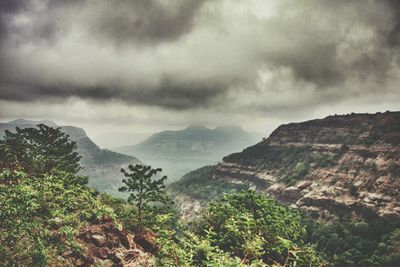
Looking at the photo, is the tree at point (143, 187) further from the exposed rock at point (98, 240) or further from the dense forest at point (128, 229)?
the exposed rock at point (98, 240)

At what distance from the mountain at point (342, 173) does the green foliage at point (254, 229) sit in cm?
9571

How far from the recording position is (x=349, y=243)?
83.2 meters

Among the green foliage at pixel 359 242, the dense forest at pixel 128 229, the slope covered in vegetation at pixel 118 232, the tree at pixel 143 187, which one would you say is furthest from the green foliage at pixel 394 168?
the tree at pixel 143 187

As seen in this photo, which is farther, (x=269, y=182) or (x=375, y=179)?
(x=269, y=182)

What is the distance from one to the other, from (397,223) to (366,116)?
368 feet

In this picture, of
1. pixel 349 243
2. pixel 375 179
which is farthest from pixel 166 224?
pixel 375 179

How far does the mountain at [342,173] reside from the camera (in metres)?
113

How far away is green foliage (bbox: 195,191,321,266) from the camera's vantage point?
15914mm

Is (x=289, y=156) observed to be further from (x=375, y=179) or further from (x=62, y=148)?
(x=62, y=148)

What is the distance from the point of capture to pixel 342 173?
465 ft

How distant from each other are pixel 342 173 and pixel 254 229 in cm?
14049

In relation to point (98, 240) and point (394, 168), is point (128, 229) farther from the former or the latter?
point (394, 168)

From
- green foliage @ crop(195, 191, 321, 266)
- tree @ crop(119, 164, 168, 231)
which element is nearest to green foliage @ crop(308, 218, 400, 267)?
green foliage @ crop(195, 191, 321, 266)

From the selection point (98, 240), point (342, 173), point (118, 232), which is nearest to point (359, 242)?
point (342, 173)
